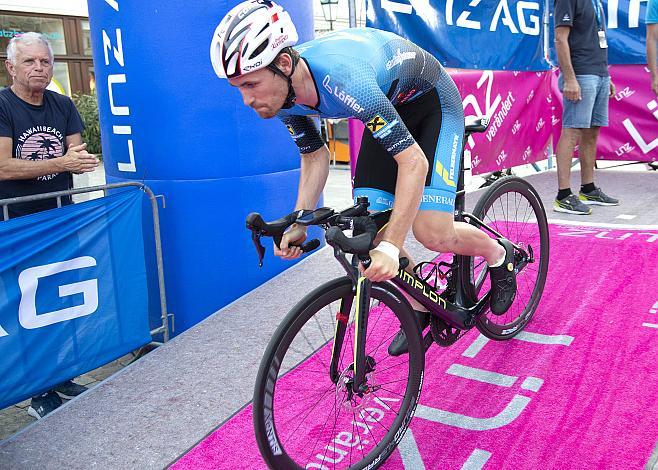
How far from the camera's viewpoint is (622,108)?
8.23 meters

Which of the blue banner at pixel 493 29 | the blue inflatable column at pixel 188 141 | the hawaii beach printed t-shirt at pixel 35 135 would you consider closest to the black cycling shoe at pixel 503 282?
the blue inflatable column at pixel 188 141

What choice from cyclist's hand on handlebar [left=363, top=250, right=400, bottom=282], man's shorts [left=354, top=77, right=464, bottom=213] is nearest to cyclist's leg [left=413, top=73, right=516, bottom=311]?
man's shorts [left=354, top=77, right=464, bottom=213]

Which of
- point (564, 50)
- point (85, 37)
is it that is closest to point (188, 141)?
point (564, 50)

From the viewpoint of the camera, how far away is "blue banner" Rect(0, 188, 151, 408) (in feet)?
11.4

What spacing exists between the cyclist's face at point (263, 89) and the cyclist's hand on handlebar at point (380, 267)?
0.67 m

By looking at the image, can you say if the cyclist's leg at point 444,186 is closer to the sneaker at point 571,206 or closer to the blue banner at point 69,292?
the blue banner at point 69,292

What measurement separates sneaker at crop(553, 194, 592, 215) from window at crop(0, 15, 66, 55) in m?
18.8

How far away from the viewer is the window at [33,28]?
19.8m

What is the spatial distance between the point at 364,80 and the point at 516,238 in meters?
2.04

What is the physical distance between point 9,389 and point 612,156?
7.70 metres

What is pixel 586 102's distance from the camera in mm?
5996

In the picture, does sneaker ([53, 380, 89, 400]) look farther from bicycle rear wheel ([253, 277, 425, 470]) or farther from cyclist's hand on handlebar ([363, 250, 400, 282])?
cyclist's hand on handlebar ([363, 250, 400, 282])

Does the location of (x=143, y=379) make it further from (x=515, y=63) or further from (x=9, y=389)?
(x=515, y=63)

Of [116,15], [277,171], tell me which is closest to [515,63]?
[277,171]
